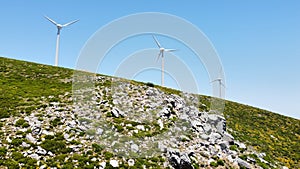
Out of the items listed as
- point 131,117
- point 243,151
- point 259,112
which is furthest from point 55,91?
point 259,112

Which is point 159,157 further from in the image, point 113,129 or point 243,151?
point 243,151

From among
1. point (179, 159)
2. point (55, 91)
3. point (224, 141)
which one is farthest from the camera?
point (55, 91)

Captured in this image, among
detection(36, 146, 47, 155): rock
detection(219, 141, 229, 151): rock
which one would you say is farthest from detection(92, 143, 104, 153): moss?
detection(219, 141, 229, 151): rock

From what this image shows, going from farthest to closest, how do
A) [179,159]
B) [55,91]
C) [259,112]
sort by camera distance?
[259,112]
[55,91]
[179,159]

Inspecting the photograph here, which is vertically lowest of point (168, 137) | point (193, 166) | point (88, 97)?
point (193, 166)

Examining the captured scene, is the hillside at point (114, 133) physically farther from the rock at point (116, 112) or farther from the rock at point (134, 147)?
the rock at point (116, 112)

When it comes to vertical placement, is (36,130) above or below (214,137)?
above

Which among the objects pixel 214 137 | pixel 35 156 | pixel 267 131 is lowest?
pixel 35 156

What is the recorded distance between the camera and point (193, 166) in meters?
23.1

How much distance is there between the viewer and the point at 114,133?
1009 inches

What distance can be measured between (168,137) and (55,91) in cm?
1821

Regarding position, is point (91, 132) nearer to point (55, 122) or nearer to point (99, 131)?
point (99, 131)

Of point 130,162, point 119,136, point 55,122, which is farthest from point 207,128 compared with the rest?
point 55,122

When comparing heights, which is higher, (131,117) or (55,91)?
(55,91)
